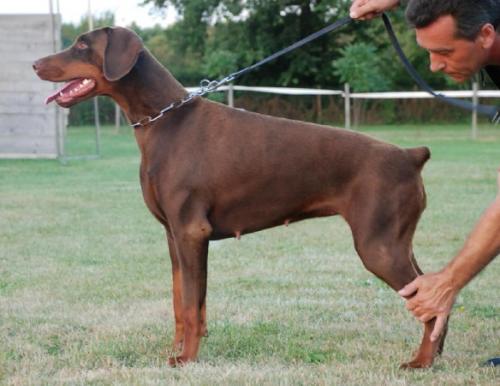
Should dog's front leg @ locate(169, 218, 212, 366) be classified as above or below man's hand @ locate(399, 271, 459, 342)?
below

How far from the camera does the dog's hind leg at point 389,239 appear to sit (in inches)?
179

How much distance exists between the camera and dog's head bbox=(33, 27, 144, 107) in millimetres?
4723

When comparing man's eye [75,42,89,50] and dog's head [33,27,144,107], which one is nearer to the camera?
dog's head [33,27,144,107]

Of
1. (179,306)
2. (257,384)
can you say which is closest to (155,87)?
(179,306)

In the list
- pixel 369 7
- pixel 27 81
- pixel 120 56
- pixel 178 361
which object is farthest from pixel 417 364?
pixel 27 81

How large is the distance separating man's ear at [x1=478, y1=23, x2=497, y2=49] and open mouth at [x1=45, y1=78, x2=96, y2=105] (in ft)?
7.35

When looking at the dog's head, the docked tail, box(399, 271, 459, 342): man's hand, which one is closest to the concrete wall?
the dog's head

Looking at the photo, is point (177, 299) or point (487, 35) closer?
point (487, 35)

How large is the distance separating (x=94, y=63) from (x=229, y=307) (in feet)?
6.48

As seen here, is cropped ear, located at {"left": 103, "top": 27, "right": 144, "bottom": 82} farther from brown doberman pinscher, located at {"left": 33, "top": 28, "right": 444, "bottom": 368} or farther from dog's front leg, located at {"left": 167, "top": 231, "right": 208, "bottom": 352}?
dog's front leg, located at {"left": 167, "top": 231, "right": 208, "bottom": 352}

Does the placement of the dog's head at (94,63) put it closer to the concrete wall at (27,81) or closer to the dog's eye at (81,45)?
the dog's eye at (81,45)

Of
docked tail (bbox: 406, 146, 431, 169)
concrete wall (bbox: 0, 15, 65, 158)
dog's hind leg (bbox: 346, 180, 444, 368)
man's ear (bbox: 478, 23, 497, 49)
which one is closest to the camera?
man's ear (bbox: 478, 23, 497, 49)

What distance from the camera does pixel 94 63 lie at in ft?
15.8

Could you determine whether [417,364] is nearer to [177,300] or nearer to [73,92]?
[177,300]
